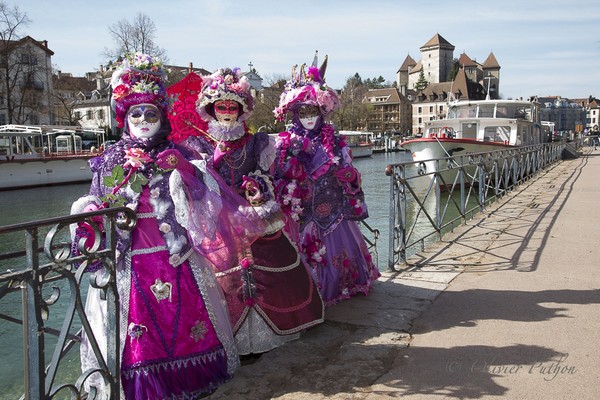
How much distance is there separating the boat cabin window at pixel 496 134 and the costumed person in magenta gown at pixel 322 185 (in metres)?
15.6

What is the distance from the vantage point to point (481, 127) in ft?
62.1

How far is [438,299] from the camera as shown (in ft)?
13.8

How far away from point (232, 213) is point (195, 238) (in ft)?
1.19

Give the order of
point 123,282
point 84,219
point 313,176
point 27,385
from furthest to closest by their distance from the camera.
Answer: point 313,176 < point 123,282 < point 84,219 < point 27,385

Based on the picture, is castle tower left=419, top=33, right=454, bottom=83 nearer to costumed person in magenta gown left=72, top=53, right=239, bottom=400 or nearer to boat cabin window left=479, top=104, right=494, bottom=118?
boat cabin window left=479, top=104, right=494, bottom=118

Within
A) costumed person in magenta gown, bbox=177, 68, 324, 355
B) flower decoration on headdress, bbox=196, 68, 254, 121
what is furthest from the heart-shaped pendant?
flower decoration on headdress, bbox=196, 68, 254, 121

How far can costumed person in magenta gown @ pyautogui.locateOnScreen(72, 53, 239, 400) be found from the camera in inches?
108

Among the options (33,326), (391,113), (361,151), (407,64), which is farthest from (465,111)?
(407,64)

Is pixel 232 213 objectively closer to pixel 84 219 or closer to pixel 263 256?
pixel 263 256

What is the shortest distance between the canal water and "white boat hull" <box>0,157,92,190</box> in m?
0.49

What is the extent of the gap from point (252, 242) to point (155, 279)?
0.69 m

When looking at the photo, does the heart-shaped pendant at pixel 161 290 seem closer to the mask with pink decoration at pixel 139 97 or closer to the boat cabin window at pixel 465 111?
the mask with pink decoration at pixel 139 97

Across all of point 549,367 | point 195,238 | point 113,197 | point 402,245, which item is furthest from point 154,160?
point 402,245

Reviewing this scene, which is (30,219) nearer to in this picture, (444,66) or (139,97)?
(139,97)
